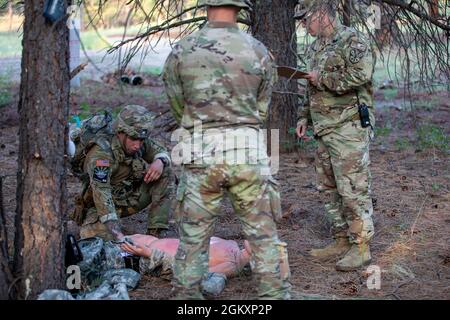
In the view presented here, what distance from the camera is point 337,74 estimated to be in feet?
18.6

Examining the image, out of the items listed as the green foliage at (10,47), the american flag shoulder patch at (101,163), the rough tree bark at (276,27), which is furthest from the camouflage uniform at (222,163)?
the green foliage at (10,47)

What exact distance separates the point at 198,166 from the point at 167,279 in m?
1.28

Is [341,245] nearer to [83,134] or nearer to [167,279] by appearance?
[167,279]

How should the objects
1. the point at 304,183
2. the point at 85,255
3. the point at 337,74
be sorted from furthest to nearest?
the point at 304,183 < the point at 337,74 < the point at 85,255

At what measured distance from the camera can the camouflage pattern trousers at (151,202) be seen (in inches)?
256

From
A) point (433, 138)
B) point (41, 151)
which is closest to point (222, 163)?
point (41, 151)

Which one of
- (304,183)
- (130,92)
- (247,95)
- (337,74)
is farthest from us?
(130,92)

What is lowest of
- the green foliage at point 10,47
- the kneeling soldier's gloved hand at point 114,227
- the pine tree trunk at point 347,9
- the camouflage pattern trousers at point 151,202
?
the kneeling soldier's gloved hand at point 114,227

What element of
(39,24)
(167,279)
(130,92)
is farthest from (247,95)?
(130,92)

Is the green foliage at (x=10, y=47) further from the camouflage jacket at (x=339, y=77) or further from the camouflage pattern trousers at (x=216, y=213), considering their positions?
the camouflage pattern trousers at (x=216, y=213)

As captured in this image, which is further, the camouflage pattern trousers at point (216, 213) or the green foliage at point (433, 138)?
the green foliage at point (433, 138)

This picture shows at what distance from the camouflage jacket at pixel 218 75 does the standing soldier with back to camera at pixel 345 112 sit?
128cm

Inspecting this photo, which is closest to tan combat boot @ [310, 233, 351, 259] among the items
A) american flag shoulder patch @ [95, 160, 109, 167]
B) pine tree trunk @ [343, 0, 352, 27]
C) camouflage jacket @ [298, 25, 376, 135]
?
camouflage jacket @ [298, 25, 376, 135]

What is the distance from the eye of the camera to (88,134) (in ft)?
20.8
